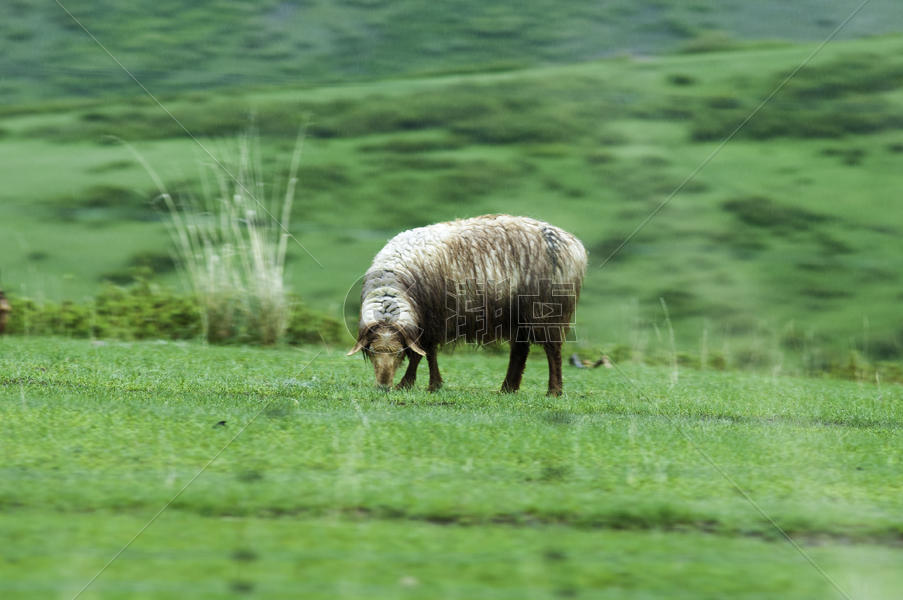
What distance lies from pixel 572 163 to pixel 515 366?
8443 mm

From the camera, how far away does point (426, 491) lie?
176 inches

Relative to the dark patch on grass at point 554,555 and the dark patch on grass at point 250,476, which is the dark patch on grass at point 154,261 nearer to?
the dark patch on grass at point 250,476

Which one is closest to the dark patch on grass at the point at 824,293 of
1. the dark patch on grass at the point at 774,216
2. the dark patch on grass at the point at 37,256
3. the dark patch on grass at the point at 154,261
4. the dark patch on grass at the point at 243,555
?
the dark patch on grass at the point at 774,216

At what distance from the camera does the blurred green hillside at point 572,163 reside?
39.2 ft

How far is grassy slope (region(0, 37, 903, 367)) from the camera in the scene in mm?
11898

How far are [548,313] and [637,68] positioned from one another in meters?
12.4

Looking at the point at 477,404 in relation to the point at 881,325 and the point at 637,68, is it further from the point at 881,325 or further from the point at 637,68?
the point at 637,68

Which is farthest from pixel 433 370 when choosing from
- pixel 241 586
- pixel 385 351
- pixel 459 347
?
pixel 241 586

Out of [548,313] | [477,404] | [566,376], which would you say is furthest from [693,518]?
[566,376]

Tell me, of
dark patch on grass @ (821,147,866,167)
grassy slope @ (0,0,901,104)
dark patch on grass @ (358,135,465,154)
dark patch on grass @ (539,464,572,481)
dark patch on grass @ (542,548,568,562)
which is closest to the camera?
dark patch on grass @ (542,548,568,562)

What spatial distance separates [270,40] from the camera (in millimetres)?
20234

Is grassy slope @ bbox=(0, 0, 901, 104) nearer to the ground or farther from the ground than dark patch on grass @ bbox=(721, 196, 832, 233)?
farther from the ground

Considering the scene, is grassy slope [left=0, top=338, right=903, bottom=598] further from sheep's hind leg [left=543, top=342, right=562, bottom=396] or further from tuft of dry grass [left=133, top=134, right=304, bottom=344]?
tuft of dry grass [left=133, top=134, right=304, bottom=344]

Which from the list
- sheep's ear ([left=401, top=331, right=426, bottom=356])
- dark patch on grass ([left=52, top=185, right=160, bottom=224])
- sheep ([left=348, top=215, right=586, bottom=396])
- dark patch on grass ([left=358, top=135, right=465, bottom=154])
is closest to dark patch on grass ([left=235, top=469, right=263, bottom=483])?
sheep's ear ([left=401, top=331, right=426, bottom=356])
